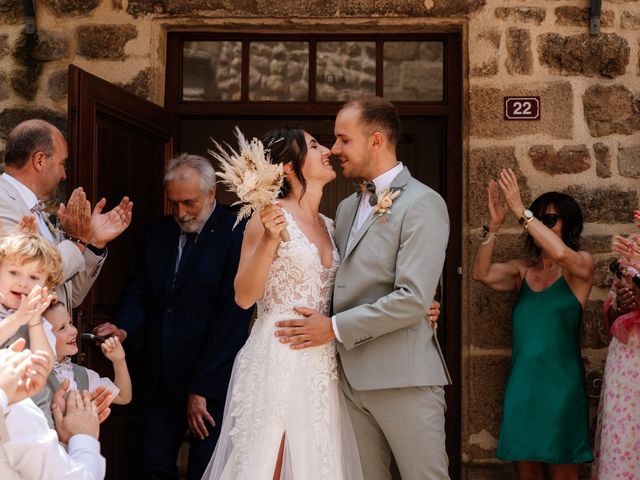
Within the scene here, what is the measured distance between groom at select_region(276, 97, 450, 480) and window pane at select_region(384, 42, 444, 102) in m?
1.79

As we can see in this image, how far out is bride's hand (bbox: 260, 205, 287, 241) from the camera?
3697 millimetres

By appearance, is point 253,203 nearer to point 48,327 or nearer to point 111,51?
point 48,327

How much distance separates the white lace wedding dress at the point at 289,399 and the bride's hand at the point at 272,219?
→ 0.98ft

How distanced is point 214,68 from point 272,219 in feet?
7.79

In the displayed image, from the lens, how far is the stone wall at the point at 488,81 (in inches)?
211

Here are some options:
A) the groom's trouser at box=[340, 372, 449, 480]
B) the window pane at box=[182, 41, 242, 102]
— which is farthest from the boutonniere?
the window pane at box=[182, 41, 242, 102]

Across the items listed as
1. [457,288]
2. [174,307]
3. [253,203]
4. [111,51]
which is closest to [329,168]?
[253,203]

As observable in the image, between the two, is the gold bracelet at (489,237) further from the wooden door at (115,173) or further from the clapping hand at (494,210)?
the wooden door at (115,173)

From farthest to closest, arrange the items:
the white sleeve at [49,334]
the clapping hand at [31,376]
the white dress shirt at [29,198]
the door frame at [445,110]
Result: the door frame at [445,110], the white dress shirt at [29,198], the white sleeve at [49,334], the clapping hand at [31,376]

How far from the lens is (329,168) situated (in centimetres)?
421

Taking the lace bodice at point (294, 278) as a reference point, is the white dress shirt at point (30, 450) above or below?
below

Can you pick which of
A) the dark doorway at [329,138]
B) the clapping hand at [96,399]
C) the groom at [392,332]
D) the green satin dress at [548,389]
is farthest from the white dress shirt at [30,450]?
the dark doorway at [329,138]

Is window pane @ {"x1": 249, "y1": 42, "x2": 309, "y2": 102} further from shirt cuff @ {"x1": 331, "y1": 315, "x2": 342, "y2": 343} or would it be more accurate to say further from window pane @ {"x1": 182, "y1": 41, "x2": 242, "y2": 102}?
shirt cuff @ {"x1": 331, "y1": 315, "x2": 342, "y2": 343}

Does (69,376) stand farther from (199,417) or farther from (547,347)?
(547,347)
